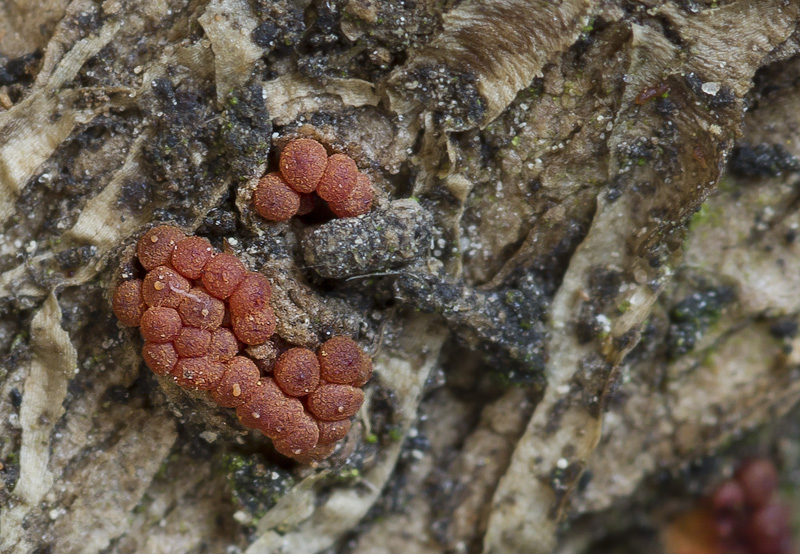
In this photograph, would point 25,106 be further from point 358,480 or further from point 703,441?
point 703,441

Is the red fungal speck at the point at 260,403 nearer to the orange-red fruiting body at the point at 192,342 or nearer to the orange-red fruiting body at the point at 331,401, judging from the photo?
the orange-red fruiting body at the point at 331,401

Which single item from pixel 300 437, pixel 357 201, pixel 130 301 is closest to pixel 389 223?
pixel 357 201

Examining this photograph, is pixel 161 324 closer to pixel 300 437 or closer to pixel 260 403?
pixel 260 403

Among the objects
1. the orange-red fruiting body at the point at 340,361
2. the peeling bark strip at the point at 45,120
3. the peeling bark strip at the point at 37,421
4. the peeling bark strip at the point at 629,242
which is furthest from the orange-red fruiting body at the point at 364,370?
the peeling bark strip at the point at 45,120

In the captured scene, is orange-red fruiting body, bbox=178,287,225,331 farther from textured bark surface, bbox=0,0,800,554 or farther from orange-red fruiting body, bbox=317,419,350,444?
orange-red fruiting body, bbox=317,419,350,444

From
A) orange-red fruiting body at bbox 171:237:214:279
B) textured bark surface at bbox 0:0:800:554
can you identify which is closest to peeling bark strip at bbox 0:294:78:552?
textured bark surface at bbox 0:0:800:554

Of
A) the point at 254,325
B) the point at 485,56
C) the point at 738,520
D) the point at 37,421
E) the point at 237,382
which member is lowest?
the point at 738,520
